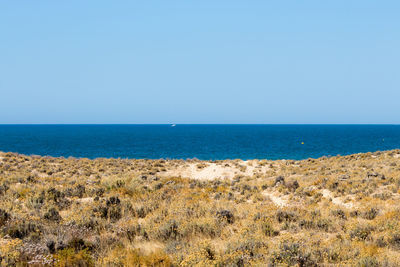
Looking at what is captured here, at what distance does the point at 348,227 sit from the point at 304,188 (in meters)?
7.51

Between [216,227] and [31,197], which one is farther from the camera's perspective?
[31,197]

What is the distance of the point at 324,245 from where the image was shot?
674cm

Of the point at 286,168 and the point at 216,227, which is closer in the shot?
the point at 216,227

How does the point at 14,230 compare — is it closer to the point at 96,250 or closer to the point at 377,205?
the point at 96,250

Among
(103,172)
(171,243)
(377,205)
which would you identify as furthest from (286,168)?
(171,243)

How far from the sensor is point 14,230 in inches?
291

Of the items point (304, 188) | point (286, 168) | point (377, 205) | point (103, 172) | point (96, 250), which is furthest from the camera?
point (286, 168)

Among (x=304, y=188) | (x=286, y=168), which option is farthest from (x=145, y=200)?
(x=286, y=168)

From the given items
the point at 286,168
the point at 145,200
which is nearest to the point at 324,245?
the point at 145,200

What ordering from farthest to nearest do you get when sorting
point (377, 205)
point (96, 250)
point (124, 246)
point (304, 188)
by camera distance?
point (304, 188), point (377, 205), point (124, 246), point (96, 250)

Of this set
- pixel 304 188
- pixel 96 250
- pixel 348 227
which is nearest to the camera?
pixel 96 250

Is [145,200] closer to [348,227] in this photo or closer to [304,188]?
[348,227]

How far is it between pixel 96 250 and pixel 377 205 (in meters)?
10.5

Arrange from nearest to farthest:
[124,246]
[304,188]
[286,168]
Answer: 1. [124,246]
2. [304,188]
3. [286,168]
